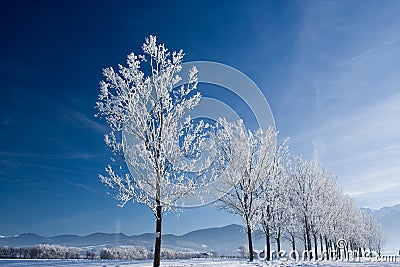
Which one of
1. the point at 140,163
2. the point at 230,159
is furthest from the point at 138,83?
the point at 230,159

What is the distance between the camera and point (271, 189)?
2697 centimetres

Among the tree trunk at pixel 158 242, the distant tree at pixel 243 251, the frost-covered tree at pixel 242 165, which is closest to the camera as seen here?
the tree trunk at pixel 158 242

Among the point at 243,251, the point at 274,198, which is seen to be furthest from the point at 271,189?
the point at 243,251

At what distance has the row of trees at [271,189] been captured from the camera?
24.5 meters

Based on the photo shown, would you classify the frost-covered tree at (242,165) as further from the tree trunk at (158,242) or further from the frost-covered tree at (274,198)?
the tree trunk at (158,242)

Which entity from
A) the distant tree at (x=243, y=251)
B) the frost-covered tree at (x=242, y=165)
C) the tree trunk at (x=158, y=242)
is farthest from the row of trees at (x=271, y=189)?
the tree trunk at (x=158, y=242)

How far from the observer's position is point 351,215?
56.0 meters

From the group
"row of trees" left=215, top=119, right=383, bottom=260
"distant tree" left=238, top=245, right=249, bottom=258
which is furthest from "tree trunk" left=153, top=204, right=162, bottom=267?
"distant tree" left=238, top=245, right=249, bottom=258

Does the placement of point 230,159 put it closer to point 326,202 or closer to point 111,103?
point 111,103

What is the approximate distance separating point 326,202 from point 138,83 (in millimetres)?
30110

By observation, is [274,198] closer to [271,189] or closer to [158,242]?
[271,189]

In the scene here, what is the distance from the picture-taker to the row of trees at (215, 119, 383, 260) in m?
24.5

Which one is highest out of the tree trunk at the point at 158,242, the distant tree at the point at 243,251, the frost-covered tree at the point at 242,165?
the frost-covered tree at the point at 242,165

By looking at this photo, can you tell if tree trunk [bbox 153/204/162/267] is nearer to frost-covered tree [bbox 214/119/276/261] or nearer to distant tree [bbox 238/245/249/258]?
frost-covered tree [bbox 214/119/276/261]
